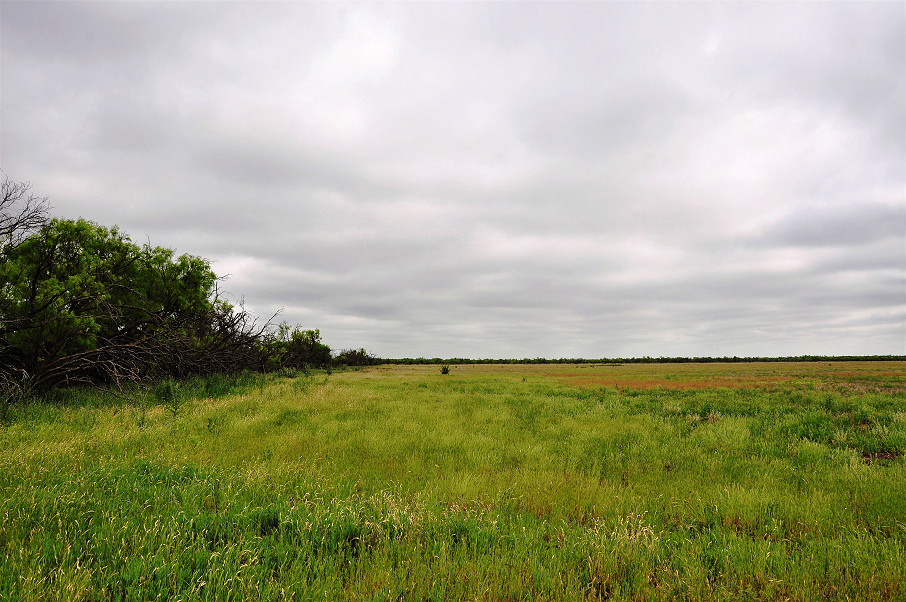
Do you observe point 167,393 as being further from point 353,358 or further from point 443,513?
point 353,358

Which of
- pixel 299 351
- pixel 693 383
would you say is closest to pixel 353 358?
pixel 299 351

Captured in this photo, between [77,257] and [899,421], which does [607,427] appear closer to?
[899,421]

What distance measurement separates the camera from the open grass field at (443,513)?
3.17 m

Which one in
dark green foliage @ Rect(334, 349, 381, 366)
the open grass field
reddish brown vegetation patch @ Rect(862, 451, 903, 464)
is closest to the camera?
the open grass field

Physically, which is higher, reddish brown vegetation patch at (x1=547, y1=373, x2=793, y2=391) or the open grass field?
the open grass field

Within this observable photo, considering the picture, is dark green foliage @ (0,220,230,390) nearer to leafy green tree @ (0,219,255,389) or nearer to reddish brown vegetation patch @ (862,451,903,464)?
leafy green tree @ (0,219,255,389)

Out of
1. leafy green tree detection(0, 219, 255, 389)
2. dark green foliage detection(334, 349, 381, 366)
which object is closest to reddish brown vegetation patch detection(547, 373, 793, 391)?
leafy green tree detection(0, 219, 255, 389)

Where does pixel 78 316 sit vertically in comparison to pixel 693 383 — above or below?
above

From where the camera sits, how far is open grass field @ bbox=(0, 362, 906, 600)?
3166 millimetres

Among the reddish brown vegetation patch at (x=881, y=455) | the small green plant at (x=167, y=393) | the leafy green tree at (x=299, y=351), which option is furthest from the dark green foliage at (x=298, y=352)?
the reddish brown vegetation patch at (x=881, y=455)

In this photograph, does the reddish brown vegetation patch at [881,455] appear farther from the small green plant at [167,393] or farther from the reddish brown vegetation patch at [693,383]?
the small green plant at [167,393]

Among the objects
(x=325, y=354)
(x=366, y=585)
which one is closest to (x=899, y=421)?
(x=366, y=585)

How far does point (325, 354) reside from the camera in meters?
70.5

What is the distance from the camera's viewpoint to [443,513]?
15.2 ft
